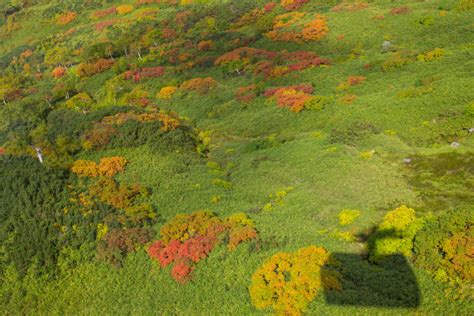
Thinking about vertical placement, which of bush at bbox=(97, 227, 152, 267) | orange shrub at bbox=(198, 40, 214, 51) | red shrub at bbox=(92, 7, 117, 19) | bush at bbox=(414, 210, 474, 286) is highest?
bush at bbox=(414, 210, 474, 286)

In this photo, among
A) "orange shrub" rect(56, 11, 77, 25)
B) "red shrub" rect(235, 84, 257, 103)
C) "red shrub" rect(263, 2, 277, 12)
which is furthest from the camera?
"orange shrub" rect(56, 11, 77, 25)

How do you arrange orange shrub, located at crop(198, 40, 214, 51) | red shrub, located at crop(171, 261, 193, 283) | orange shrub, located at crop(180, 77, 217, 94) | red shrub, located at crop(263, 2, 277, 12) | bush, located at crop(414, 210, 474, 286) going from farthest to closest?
red shrub, located at crop(263, 2, 277, 12) → orange shrub, located at crop(198, 40, 214, 51) → orange shrub, located at crop(180, 77, 217, 94) → red shrub, located at crop(171, 261, 193, 283) → bush, located at crop(414, 210, 474, 286)

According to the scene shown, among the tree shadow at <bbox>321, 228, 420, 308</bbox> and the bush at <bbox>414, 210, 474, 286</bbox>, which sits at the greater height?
the bush at <bbox>414, 210, 474, 286</bbox>

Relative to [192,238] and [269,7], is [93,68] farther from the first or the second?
[192,238]

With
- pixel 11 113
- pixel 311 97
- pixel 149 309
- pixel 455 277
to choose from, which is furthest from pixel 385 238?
pixel 11 113

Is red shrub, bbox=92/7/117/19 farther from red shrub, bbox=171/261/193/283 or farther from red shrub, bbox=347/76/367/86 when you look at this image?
red shrub, bbox=171/261/193/283

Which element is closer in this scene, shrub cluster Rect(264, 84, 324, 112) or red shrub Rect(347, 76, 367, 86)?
shrub cluster Rect(264, 84, 324, 112)

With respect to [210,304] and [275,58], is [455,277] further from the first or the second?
[275,58]

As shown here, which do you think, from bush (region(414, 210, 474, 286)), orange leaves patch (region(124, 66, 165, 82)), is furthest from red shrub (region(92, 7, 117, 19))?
bush (region(414, 210, 474, 286))
